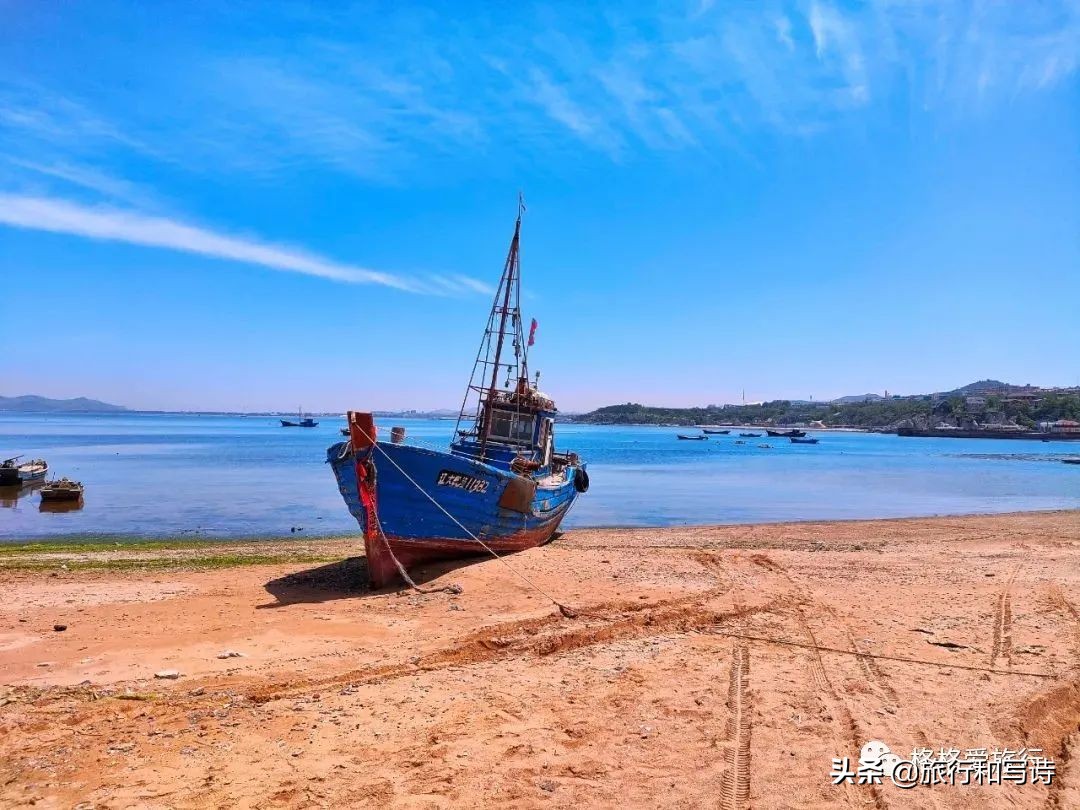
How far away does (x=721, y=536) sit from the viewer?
23422 mm

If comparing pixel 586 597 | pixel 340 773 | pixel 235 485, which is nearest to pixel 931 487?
pixel 586 597

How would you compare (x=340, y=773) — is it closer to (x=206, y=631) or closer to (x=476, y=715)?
(x=476, y=715)

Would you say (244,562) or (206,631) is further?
(244,562)

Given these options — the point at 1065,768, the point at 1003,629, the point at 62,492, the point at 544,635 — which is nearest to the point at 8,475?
the point at 62,492

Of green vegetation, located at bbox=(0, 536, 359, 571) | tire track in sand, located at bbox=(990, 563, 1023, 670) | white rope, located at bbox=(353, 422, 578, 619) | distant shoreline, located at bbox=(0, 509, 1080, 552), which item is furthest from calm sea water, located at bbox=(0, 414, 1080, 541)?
tire track in sand, located at bbox=(990, 563, 1023, 670)

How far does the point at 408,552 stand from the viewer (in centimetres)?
1490

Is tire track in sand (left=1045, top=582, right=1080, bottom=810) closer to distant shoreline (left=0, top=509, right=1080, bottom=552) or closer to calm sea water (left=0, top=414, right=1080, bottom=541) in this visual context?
calm sea water (left=0, top=414, right=1080, bottom=541)

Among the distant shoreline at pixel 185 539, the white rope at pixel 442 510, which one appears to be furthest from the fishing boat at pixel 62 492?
the white rope at pixel 442 510

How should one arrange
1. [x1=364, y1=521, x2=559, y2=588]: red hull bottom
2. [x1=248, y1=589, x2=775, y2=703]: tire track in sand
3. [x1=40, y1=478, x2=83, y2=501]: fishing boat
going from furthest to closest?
[x1=40, y1=478, x2=83, y2=501]: fishing boat → [x1=364, y1=521, x2=559, y2=588]: red hull bottom → [x1=248, y1=589, x2=775, y2=703]: tire track in sand

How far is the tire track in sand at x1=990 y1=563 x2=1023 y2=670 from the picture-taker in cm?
866

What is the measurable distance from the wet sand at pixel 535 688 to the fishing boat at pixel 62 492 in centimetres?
2111

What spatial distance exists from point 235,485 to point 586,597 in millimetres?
36433

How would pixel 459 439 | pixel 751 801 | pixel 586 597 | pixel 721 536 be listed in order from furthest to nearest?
pixel 721 536 → pixel 459 439 → pixel 586 597 → pixel 751 801

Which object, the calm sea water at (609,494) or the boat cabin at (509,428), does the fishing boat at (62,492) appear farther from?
the boat cabin at (509,428)
